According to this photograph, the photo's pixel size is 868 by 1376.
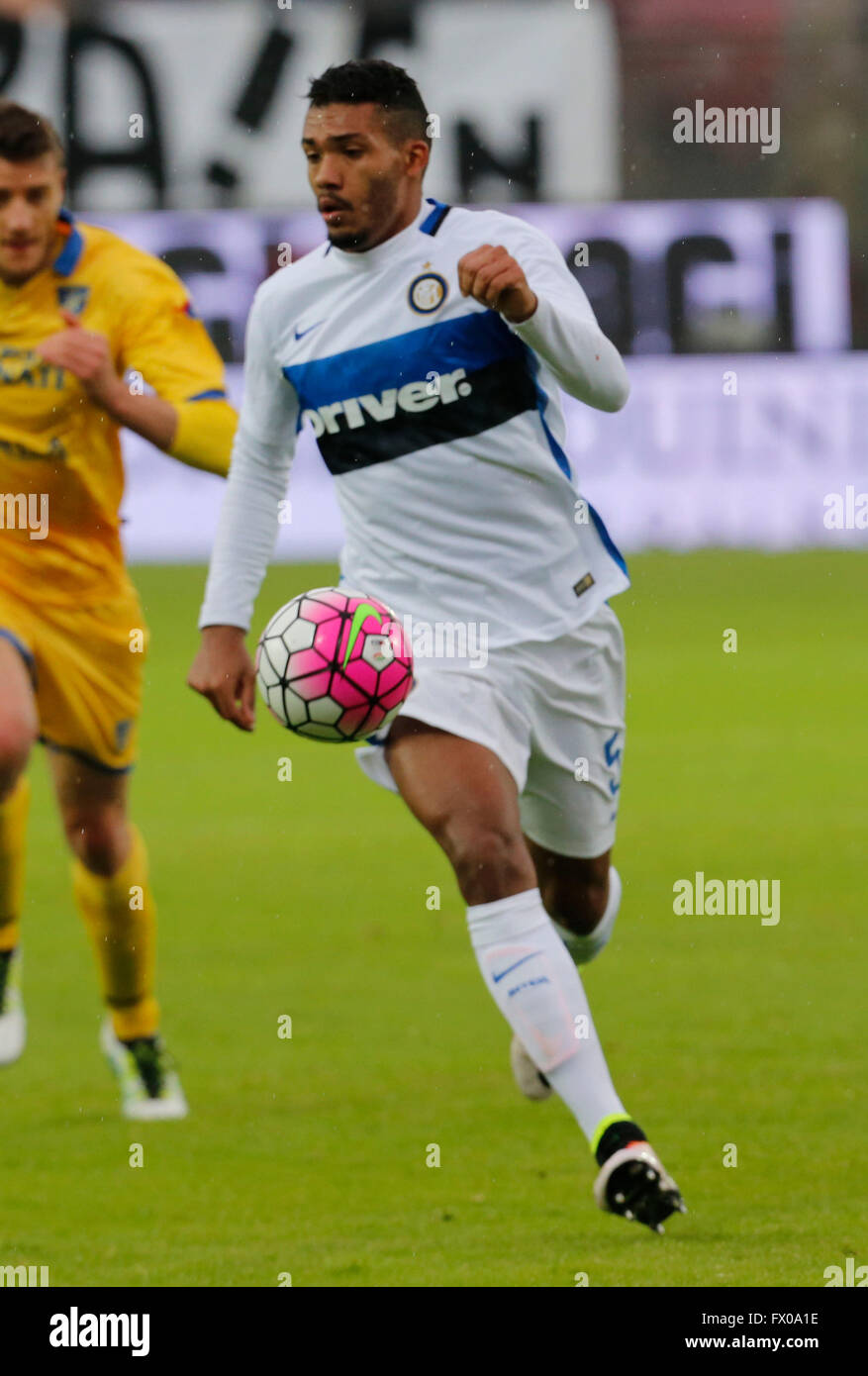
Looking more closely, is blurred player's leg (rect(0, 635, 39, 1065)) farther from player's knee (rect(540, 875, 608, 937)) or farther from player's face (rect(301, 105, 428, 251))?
player's face (rect(301, 105, 428, 251))

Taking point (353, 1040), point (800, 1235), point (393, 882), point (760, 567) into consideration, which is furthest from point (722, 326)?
point (800, 1235)

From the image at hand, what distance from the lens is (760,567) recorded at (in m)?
20.7

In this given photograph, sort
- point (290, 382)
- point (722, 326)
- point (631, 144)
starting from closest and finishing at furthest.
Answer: point (290, 382) → point (722, 326) → point (631, 144)

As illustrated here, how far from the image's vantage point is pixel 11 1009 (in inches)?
254

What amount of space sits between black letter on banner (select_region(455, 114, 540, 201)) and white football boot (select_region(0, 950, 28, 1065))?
1554 centimetres

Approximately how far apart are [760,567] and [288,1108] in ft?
50.4

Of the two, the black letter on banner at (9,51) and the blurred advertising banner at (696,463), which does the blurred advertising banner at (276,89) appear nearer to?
the black letter on banner at (9,51)

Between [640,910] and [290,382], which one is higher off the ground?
[290,382]

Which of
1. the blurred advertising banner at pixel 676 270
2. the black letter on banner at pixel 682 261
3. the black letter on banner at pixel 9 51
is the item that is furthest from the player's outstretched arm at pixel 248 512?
the black letter on banner at pixel 9 51

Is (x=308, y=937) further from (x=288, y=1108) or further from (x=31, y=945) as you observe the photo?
(x=288, y=1108)

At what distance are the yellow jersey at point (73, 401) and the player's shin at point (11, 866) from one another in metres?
0.61

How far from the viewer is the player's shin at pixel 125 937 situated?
6.05 meters

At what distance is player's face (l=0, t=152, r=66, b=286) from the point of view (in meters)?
5.87

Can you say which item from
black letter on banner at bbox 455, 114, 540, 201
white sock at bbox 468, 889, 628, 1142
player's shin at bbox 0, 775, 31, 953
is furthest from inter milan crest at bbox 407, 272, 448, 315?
black letter on banner at bbox 455, 114, 540, 201
